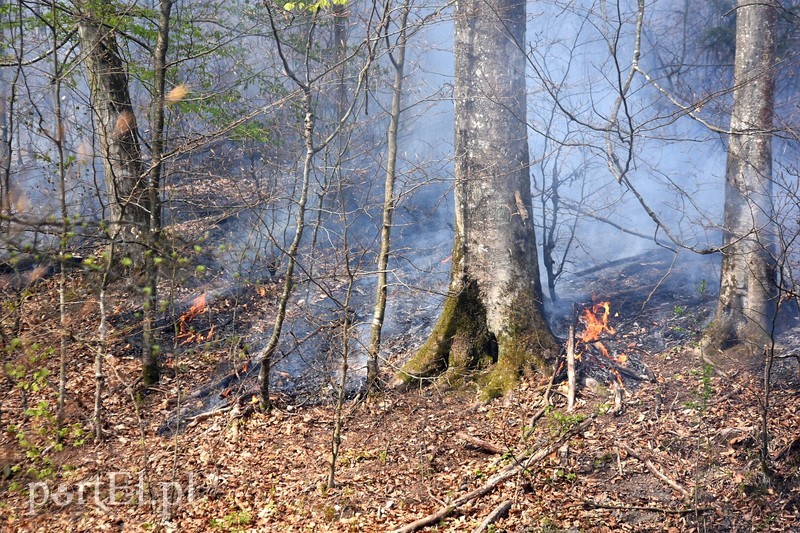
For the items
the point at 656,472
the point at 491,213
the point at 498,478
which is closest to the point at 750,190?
the point at 491,213

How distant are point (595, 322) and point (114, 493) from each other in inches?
247

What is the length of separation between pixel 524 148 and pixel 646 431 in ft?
12.5

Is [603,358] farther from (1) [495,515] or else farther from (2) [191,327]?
(2) [191,327]

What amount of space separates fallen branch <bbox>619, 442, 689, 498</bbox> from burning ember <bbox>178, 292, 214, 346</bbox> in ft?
20.2

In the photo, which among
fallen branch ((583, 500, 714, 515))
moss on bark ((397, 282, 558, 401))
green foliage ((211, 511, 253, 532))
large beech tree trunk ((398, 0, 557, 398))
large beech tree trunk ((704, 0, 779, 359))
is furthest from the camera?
large beech tree trunk ((398, 0, 557, 398))

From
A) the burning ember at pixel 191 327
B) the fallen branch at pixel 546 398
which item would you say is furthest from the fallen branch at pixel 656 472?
the burning ember at pixel 191 327

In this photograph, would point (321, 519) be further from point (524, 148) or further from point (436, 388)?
point (524, 148)

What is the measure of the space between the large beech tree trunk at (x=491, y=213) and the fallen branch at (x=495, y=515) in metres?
2.24

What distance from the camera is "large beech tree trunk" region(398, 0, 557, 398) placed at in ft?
23.8

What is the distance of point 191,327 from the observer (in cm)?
957

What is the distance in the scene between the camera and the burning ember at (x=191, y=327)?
367 inches

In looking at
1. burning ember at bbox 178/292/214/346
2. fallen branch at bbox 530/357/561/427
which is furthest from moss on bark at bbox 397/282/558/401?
burning ember at bbox 178/292/214/346

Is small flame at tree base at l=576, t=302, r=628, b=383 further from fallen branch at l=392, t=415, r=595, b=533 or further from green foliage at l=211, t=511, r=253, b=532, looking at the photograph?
green foliage at l=211, t=511, r=253, b=532

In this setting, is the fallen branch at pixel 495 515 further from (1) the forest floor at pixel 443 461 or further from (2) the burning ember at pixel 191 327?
(2) the burning ember at pixel 191 327
